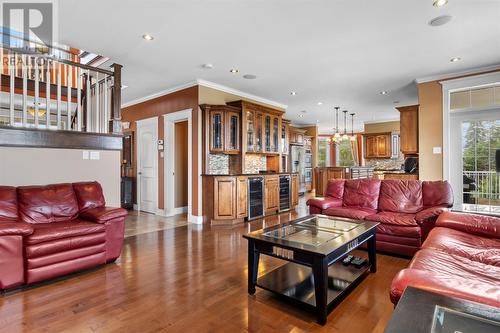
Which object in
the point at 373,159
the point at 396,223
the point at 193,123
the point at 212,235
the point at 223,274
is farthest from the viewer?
the point at 373,159

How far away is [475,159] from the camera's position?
4.86 metres

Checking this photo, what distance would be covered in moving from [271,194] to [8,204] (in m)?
4.44

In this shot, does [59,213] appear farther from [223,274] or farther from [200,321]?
[200,321]

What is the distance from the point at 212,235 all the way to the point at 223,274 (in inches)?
64.1

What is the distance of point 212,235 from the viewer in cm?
441

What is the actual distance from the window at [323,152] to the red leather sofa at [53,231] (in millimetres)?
11313

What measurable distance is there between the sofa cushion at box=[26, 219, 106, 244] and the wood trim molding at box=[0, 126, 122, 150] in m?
1.07

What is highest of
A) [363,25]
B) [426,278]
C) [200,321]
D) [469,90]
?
[363,25]

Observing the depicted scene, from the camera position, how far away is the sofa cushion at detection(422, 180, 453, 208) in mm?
3533

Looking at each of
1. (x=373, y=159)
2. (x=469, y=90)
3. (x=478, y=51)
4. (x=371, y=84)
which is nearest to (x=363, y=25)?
(x=478, y=51)

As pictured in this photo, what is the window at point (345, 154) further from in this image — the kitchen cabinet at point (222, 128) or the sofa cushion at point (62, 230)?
the sofa cushion at point (62, 230)

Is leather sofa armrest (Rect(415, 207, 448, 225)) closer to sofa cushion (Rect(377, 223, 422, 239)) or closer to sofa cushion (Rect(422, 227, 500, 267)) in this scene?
sofa cushion (Rect(377, 223, 422, 239))

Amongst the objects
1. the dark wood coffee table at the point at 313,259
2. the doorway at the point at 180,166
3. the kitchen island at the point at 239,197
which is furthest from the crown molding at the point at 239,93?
the dark wood coffee table at the point at 313,259

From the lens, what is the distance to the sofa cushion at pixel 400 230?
3.15 meters
